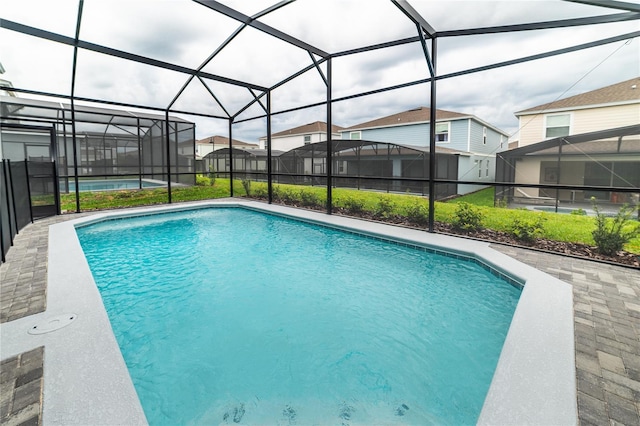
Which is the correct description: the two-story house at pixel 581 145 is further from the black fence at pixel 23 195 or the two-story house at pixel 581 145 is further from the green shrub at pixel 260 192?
the green shrub at pixel 260 192

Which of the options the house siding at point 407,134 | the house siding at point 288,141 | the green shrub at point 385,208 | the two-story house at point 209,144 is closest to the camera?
the green shrub at point 385,208

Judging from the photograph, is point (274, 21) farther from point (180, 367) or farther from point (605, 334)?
point (605, 334)

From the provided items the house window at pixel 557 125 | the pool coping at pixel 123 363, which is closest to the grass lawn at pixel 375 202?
the house window at pixel 557 125

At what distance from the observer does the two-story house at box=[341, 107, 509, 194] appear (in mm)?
5730

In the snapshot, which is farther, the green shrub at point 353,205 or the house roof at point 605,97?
the green shrub at point 353,205

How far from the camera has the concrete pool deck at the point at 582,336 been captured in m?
1.76

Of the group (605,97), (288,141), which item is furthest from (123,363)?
(288,141)

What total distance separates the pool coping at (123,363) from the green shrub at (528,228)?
159cm

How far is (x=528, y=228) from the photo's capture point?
5195 millimetres

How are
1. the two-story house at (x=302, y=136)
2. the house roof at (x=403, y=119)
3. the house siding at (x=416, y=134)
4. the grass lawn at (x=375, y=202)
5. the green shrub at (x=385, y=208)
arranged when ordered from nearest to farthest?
1. the grass lawn at (x=375, y=202)
2. the green shrub at (x=385, y=208)
3. the house siding at (x=416, y=134)
4. the house roof at (x=403, y=119)
5. the two-story house at (x=302, y=136)

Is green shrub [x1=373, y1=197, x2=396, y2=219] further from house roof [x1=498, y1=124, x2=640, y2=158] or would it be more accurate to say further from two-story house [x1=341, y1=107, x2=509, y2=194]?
house roof [x1=498, y1=124, x2=640, y2=158]

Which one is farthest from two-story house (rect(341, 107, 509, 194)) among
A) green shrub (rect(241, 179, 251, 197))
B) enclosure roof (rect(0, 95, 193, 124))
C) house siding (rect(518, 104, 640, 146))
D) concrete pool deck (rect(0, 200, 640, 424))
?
enclosure roof (rect(0, 95, 193, 124))

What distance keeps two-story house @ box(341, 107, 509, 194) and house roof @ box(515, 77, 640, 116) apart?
86 centimetres

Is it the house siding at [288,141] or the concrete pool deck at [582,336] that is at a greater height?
the house siding at [288,141]
